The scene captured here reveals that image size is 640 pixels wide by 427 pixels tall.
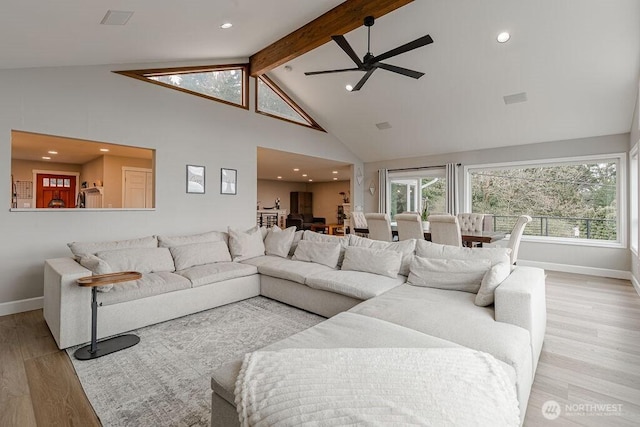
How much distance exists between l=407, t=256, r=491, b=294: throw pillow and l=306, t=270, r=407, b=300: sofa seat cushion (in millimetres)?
257

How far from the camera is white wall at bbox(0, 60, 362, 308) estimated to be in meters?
3.60

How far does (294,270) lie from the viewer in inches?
149

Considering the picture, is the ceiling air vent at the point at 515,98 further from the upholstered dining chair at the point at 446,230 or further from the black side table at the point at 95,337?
the black side table at the point at 95,337

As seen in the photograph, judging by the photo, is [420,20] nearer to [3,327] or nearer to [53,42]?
[53,42]

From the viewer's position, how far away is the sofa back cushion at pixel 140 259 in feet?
10.9

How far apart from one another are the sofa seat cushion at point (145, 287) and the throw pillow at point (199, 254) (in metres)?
0.32

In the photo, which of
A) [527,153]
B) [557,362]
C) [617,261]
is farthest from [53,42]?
[617,261]

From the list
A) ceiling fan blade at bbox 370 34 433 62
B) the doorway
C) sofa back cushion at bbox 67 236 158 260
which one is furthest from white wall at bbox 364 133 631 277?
the doorway

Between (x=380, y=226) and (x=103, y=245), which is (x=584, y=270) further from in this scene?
(x=103, y=245)

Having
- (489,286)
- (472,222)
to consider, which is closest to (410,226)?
(472,222)

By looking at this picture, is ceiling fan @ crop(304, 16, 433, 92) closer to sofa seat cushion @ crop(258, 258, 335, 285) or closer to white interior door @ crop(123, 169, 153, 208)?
sofa seat cushion @ crop(258, 258, 335, 285)

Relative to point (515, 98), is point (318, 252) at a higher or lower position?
lower

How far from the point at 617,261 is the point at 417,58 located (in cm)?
492

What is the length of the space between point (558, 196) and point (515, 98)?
2.42 m
